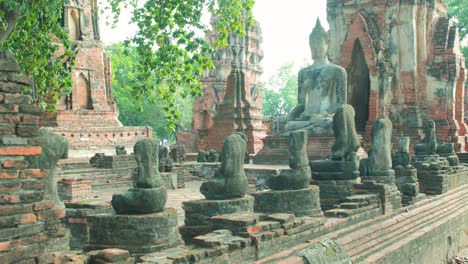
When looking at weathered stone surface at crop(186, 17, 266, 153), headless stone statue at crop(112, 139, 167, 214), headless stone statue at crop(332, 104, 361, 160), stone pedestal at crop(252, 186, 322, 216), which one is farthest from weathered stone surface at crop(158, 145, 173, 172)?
headless stone statue at crop(112, 139, 167, 214)

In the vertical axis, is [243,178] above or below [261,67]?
below

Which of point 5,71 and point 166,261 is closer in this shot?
point 5,71

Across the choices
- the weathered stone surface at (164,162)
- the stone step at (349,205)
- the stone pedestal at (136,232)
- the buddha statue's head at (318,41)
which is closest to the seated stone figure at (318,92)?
the buddha statue's head at (318,41)

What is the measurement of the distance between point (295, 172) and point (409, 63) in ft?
40.2

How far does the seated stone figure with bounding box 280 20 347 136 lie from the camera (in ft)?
40.2

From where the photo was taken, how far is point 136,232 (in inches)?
185

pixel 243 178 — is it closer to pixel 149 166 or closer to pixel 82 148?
pixel 149 166

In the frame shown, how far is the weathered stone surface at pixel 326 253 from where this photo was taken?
5434 mm

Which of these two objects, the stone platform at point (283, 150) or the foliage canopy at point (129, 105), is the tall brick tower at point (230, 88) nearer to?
the foliage canopy at point (129, 105)

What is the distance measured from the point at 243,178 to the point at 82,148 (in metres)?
15.4

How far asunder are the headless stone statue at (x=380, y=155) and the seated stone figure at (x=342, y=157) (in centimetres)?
97

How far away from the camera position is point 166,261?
413 cm

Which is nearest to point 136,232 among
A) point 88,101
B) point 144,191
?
point 144,191

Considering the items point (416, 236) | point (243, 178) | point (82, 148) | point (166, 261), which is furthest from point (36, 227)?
point (82, 148)
